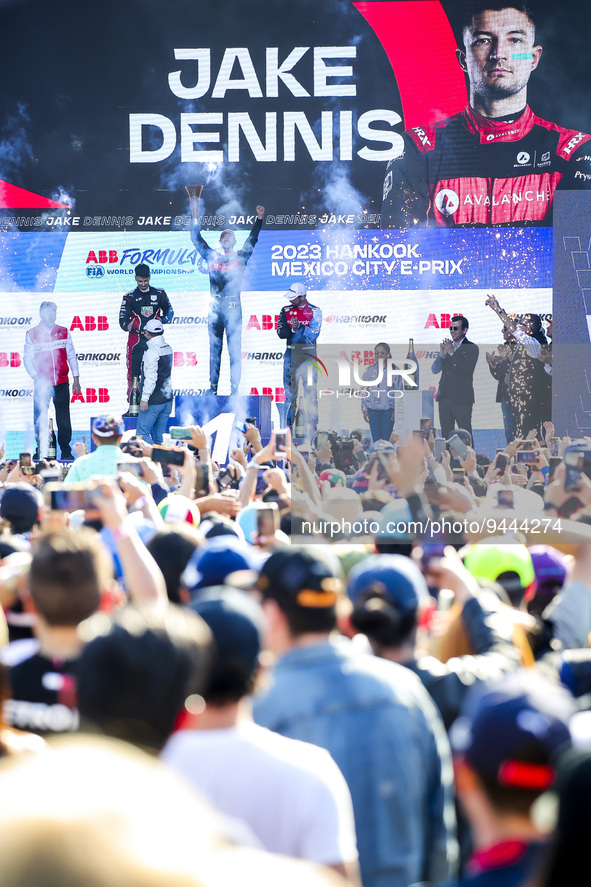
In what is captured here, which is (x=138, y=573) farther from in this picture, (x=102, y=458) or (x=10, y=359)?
(x=10, y=359)

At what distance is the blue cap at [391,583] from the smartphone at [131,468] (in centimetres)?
250

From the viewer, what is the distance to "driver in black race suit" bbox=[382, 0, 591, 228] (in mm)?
12328

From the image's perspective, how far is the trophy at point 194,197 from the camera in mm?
12336

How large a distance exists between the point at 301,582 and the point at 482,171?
1125cm

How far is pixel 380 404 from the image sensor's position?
11844mm

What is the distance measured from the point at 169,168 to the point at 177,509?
913cm

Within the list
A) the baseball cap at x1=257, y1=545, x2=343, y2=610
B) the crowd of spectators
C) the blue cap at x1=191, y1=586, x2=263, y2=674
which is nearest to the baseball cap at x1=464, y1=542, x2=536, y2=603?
the crowd of spectators

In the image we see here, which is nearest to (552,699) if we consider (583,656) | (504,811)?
(504,811)

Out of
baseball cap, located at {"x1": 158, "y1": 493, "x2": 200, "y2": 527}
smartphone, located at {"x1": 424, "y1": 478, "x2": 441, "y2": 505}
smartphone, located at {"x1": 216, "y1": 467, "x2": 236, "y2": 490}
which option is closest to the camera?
baseball cap, located at {"x1": 158, "y1": 493, "x2": 200, "y2": 527}

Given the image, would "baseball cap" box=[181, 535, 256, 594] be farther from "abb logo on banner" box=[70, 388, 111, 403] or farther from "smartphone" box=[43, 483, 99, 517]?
"abb logo on banner" box=[70, 388, 111, 403]

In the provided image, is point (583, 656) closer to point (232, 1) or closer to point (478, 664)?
point (478, 664)

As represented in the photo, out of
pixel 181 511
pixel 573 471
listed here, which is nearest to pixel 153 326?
pixel 181 511

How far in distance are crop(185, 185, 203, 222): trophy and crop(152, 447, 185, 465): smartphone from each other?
24.9 feet

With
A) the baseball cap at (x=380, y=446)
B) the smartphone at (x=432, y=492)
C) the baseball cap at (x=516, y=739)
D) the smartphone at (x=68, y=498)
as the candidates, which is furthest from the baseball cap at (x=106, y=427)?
the baseball cap at (x=380, y=446)
